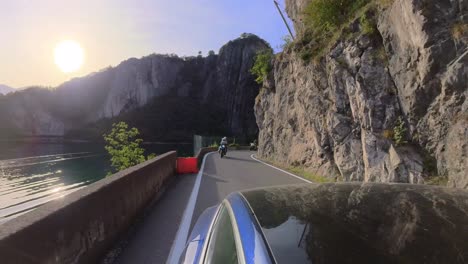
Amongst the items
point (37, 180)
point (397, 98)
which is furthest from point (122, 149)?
point (37, 180)

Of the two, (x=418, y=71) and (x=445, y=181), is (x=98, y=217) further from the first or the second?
(x=418, y=71)

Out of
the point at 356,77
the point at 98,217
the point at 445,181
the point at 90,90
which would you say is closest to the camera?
the point at 98,217

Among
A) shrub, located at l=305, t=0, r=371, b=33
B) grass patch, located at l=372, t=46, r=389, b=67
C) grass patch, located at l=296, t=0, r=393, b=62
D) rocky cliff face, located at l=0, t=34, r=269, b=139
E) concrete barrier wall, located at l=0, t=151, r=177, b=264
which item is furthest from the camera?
rocky cliff face, located at l=0, t=34, r=269, b=139

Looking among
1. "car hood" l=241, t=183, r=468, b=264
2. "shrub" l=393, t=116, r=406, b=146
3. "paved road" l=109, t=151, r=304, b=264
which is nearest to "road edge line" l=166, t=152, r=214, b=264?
"paved road" l=109, t=151, r=304, b=264

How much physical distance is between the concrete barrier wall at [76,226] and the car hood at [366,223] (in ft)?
6.94

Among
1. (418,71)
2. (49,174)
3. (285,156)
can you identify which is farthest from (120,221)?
(49,174)

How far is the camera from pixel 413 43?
10711 mm

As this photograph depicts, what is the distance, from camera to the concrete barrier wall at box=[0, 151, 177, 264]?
357cm

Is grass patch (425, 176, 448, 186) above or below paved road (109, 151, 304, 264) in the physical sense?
above

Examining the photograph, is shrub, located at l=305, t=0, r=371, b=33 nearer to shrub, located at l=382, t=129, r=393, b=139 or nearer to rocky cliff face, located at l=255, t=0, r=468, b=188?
rocky cliff face, located at l=255, t=0, r=468, b=188

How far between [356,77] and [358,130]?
1.72 m

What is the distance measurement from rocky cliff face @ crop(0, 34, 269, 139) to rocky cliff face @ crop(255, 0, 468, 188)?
9765 centimetres

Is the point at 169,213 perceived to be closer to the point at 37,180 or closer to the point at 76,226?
the point at 76,226

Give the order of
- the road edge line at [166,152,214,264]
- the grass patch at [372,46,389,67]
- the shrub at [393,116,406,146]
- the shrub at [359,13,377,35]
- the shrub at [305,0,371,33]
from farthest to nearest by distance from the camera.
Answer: the shrub at [305,0,371,33], the shrub at [359,13,377,35], the grass patch at [372,46,389,67], the shrub at [393,116,406,146], the road edge line at [166,152,214,264]
